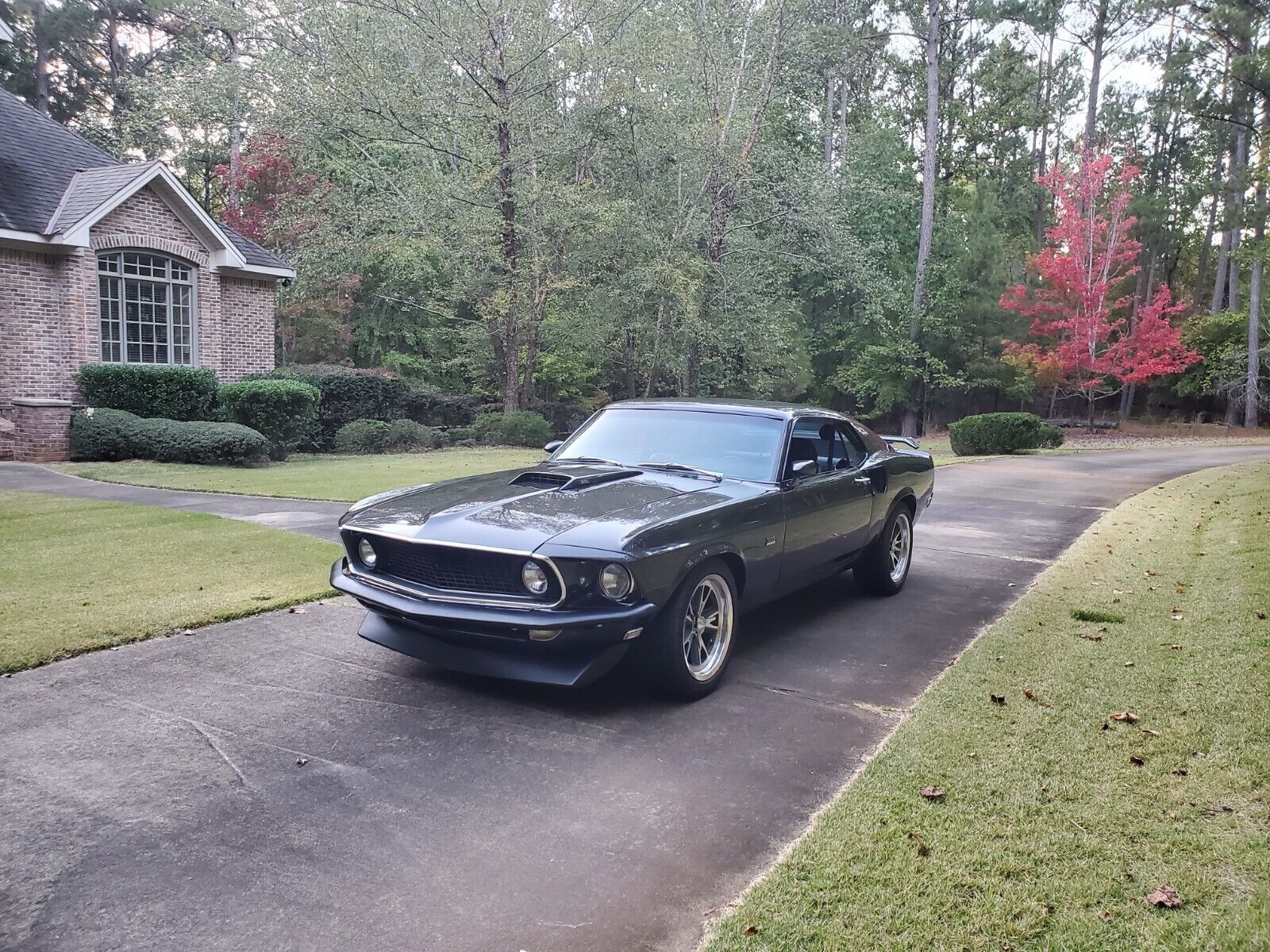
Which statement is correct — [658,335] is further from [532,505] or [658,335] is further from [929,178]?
[532,505]

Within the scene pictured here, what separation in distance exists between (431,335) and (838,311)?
15529mm

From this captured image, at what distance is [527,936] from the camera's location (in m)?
2.69

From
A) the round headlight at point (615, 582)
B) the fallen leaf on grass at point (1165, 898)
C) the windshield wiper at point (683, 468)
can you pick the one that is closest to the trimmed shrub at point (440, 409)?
the windshield wiper at point (683, 468)

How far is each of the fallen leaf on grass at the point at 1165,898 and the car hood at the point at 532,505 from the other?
7.64 feet

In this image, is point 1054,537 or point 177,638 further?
point 1054,537

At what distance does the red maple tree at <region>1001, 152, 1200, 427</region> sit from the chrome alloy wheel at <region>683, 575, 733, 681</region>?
86.4ft

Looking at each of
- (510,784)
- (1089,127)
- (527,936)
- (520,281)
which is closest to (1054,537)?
(510,784)

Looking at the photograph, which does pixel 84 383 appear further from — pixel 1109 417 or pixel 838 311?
pixel 1109 417

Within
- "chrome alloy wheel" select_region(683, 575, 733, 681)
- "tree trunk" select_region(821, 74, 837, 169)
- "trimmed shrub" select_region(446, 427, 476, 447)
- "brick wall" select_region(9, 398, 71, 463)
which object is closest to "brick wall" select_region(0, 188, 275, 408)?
"brick wall" select_region(9, 398, 71, 463)

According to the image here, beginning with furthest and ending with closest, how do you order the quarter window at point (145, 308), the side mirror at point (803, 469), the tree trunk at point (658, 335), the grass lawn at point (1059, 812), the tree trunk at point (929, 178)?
1. the tree trunk at point (929, 178)
2. the tree trunk at point (658, 335)
3. the quarter window at point (145, 308)
4. the side mirror at point (803, 469)
5. the grass lawn at point (1059, 812)

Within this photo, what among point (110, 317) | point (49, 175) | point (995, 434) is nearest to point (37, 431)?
point (110, 317)

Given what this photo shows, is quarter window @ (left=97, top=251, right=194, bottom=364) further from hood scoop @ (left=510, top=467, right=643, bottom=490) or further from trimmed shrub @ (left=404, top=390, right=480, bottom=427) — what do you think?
hood scoop @ (left=510, top=467, right=643, bottom=490)

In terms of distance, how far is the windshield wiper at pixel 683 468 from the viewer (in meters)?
5.48

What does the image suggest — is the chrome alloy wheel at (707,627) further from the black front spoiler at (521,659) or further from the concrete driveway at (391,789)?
the black front spoiler at (521,659)
